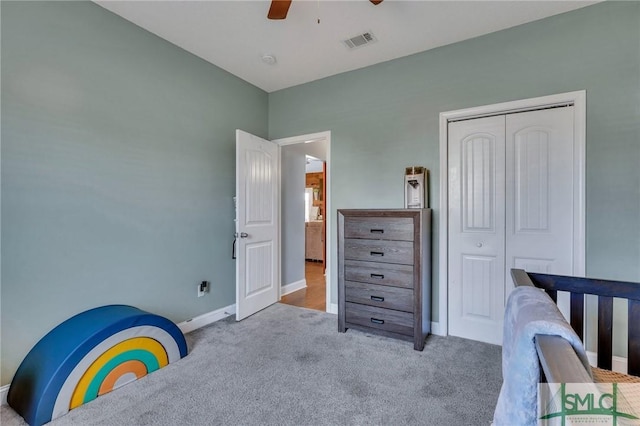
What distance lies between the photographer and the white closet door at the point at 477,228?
Result: 8.23ft

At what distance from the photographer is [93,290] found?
212 centimetres

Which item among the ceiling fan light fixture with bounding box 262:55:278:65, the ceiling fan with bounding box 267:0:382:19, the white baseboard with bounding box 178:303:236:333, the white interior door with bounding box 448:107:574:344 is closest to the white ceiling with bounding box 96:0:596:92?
the ceiling fan light fixture with bounding box 262:55:278:65

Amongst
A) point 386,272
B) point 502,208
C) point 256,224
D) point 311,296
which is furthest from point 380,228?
point 311,296

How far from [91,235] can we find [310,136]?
230 cm

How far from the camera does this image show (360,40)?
103 inches

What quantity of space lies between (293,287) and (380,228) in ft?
6.84

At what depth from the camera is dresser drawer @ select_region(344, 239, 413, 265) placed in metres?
2.48

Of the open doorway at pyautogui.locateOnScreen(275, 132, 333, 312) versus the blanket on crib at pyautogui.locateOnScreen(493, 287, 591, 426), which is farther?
the open doorway at pyautogui.locateOnScreen(275, 132, 333, 312)

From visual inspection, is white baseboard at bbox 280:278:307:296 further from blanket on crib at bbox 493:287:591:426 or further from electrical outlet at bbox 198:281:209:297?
blanket on crib at bbox 493:287:591:426

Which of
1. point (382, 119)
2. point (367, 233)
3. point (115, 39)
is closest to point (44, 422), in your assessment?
point (367, 233)

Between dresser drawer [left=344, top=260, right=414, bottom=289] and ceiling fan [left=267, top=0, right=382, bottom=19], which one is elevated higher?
ceiling fan [left=267, top=0, right=382, bottom=19]

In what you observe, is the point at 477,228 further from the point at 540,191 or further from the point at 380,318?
the point at 380,318

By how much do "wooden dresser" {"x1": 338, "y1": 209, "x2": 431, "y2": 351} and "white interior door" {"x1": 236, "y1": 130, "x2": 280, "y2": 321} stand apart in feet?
A: 3.32

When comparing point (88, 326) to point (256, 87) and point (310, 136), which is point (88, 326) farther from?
point (256, 87)
